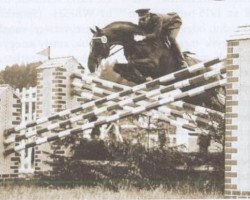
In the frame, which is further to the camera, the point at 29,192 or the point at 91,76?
the point at 91,76

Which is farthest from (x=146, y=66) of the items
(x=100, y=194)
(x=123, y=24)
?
(x=100, y=194)

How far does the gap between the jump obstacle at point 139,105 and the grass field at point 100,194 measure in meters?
0.48

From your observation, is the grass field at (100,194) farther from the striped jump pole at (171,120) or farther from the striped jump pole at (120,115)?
the striped jump pole at (171,120)

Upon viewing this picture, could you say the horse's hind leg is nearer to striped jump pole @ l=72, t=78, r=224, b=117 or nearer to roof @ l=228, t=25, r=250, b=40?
striped jump pole @ l=72, t=78, r=224, b=117

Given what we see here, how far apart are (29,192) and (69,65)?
1.89 meters

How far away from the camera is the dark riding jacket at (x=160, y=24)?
26.8 feet

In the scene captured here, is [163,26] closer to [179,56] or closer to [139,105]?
[179,56]

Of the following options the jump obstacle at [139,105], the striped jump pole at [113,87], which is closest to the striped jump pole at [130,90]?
the jump obstacle at [139,105]

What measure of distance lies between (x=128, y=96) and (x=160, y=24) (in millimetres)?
1062

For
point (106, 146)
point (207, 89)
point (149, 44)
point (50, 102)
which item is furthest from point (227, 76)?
point (50, 102)

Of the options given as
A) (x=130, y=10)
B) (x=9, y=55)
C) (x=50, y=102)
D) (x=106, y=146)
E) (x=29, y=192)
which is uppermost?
(x=130, y=10)

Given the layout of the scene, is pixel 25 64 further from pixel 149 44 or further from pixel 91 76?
pixel 149 44

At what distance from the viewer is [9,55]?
26.6 ft

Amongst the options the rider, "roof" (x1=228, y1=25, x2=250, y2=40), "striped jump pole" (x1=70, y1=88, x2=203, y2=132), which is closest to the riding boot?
the rider
